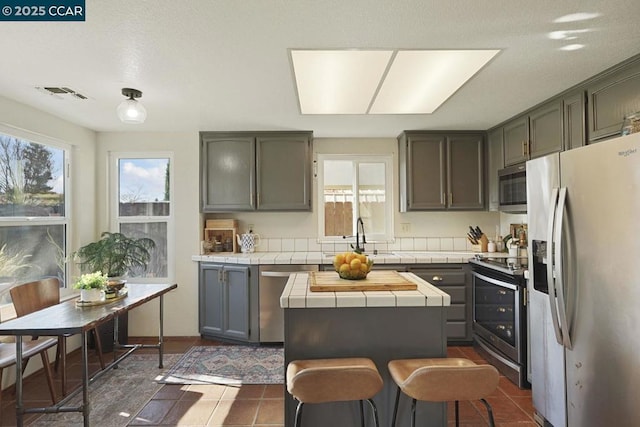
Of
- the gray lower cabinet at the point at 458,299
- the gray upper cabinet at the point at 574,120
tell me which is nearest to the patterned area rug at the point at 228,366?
the gray lower cabinet at the point at 458,299

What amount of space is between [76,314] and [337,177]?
2.97 m

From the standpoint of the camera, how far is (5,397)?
8.89ft

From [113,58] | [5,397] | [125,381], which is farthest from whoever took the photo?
[125,381]

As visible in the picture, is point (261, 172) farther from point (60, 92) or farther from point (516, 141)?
point (516, 141)

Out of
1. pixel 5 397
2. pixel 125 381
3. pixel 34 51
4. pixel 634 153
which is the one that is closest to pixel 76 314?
pixel 125 381

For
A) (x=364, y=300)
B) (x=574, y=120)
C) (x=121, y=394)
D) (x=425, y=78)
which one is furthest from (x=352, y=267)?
(x=121, y=394)

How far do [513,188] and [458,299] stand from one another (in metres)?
1.20

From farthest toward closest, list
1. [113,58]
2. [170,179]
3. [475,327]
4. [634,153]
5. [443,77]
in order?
[170,179] < [475,327] < [443,77] < [113,58] < [634,153]

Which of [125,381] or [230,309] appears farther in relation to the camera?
[230,309]

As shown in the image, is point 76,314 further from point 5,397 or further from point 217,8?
point 217,8

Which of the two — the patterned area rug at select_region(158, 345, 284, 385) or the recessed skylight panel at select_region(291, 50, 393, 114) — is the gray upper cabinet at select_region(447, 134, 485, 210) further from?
the patterned area rug at select_region(158, 345, 284, 385)

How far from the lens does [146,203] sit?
4125 mm

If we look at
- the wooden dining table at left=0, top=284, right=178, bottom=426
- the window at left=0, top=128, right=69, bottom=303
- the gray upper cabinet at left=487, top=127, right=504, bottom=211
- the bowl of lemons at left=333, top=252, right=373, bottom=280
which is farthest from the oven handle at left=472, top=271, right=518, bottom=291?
the window at left=0, top=128, right=69, bottom=303

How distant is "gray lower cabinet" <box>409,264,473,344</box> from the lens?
3.64 m
